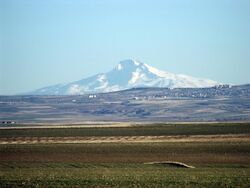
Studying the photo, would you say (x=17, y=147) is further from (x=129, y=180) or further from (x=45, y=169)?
(x=129, y=180)

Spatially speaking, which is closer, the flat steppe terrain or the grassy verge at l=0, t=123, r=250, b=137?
the flat steppe terrain

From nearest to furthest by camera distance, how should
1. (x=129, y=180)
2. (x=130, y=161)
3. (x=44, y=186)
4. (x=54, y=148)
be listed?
1. (x=44, y=186)
2. (x=129, y=180)
3. (x=130, y=161)
4. (x=54, y=148)

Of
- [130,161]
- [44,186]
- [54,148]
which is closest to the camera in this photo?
[44,186]

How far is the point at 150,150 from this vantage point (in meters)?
58.6

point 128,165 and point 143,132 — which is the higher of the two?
point 128,165

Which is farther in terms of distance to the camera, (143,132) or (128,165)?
(143,132)

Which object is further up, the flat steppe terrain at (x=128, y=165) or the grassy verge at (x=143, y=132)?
the flat steppe terrain at (x=128, y=165)

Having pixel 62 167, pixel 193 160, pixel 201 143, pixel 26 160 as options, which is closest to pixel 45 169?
pixel 62 167

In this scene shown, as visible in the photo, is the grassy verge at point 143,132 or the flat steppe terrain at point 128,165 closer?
the flat steppe terrain at point 128,165

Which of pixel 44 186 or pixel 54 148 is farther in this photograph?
pixel 54 148

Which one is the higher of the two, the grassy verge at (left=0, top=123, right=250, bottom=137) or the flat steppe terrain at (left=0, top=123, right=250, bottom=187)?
the flat steppe terrain at (left=0, top=123, right=250, bottom=187)

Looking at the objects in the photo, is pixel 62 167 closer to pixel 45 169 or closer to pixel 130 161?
pixel 45 169

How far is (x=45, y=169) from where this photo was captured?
41.8m

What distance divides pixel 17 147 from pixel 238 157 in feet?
75.8
